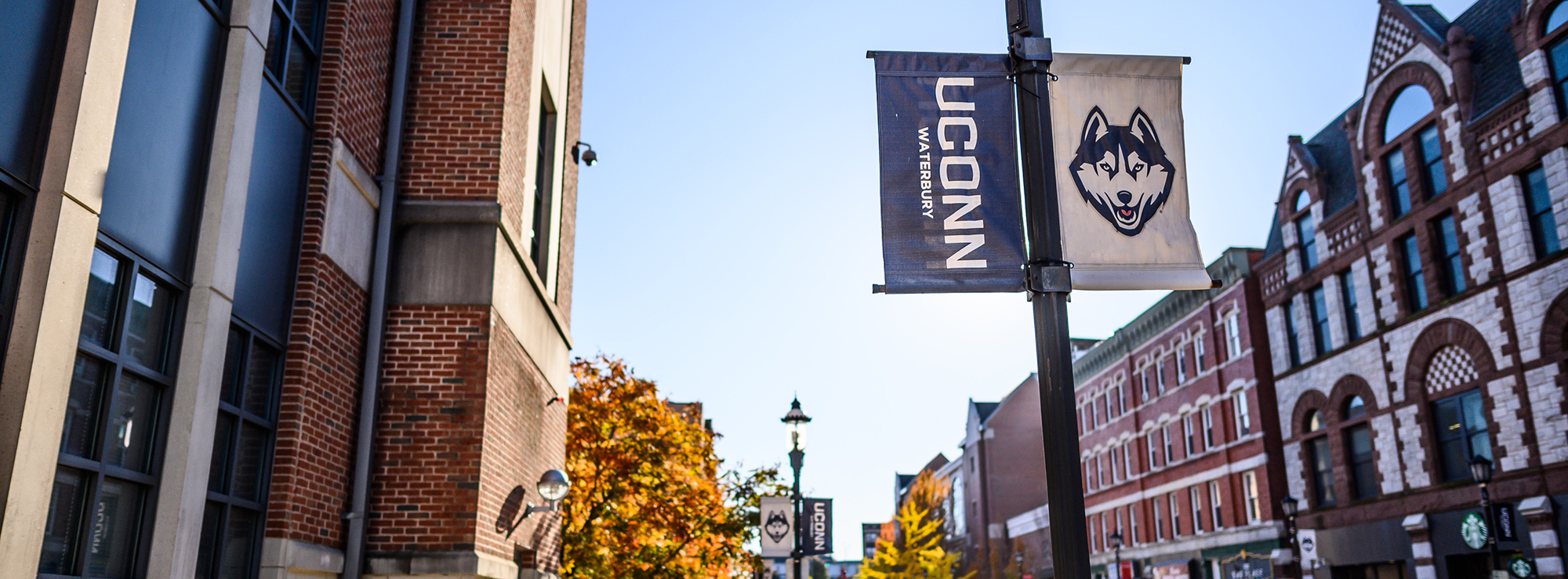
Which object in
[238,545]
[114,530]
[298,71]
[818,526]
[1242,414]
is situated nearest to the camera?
[114,530]

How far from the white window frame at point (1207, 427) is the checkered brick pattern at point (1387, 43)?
13789mm

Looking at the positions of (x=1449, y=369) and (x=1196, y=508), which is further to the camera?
(x=1196, y=508)

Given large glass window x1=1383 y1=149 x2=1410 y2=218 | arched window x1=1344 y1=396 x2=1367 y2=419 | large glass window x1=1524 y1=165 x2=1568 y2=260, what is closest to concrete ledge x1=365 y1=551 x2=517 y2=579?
large glass window x1=1524 y1=165 x2=1568 y2=260

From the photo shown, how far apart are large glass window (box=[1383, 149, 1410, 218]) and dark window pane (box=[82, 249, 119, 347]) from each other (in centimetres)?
3123

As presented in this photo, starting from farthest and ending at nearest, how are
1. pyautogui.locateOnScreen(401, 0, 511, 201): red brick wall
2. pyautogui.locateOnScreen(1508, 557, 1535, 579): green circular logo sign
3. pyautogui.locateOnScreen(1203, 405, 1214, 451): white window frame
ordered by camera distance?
pyautogui.locateOnScreen(1203, 405, 1214, 451): white window frame < pyautogui.locateOnScreen(1508, 557, 1535, 579): green circular logo sign < pyautogui.locateOnScreen(401, 0, 511, 201): red brick wall

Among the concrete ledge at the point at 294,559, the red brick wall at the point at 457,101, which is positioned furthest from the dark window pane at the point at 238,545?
the red brick wall at the point at 457,101

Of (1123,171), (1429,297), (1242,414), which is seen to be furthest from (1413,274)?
(1123,171)

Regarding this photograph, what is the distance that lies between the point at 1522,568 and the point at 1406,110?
12.9 metres

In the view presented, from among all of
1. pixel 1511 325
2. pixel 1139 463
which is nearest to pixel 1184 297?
pixel 1139 463

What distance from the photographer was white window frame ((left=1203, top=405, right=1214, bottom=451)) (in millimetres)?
40250

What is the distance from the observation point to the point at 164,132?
23.4 feet

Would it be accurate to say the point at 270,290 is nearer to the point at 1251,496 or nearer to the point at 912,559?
the point at 1251,496

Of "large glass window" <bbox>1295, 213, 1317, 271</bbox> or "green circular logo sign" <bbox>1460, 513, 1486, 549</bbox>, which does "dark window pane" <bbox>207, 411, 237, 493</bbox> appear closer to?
"green circular logo sign" <bbox>1460, 513, 1486, 549</bbox>

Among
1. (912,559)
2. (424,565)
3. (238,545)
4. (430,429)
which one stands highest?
(430,429)
